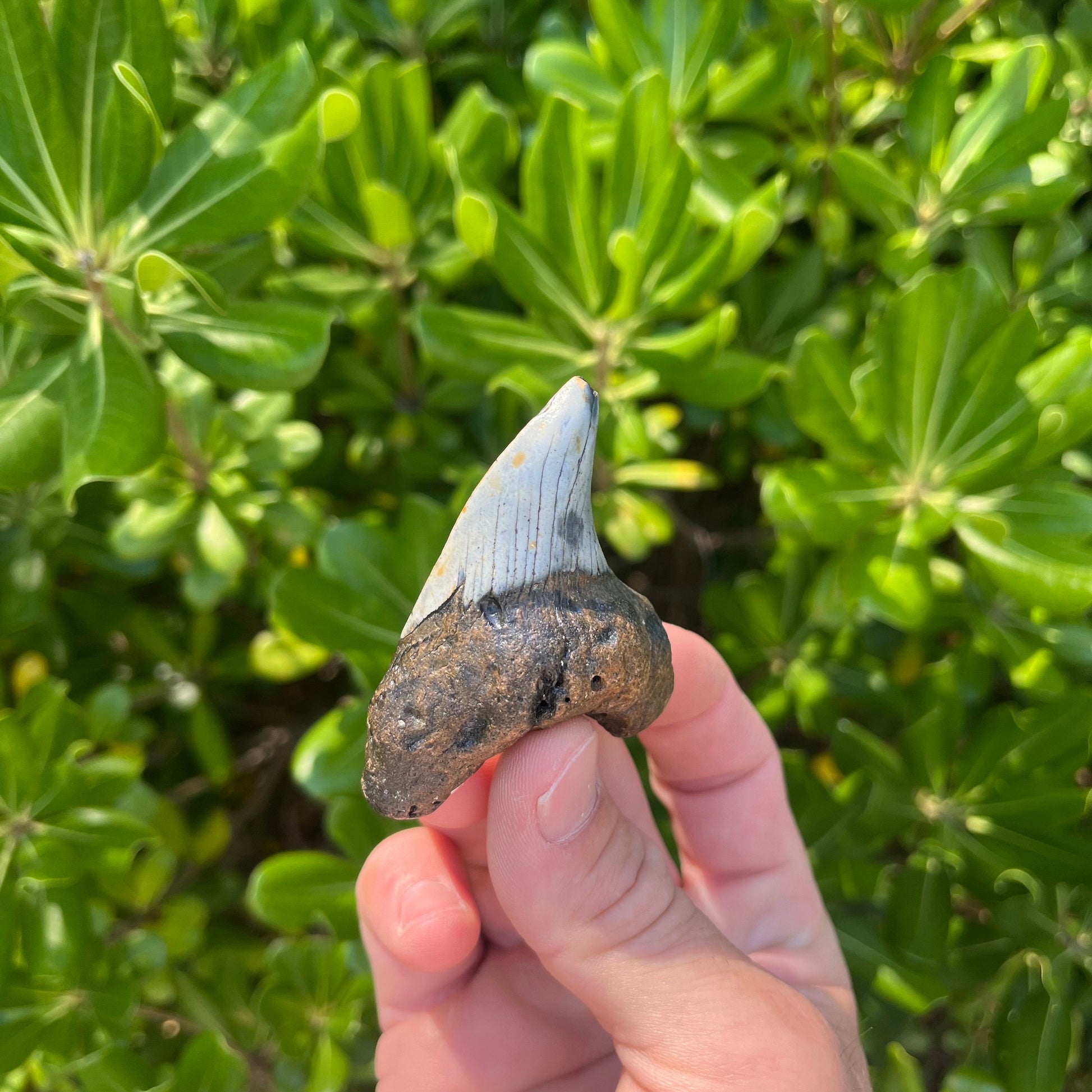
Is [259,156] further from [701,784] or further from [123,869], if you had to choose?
[123,869]

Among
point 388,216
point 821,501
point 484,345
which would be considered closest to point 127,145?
point 388,216

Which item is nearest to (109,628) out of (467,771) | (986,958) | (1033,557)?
(467,771)

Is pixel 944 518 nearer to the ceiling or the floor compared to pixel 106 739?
nearer to the ceiling

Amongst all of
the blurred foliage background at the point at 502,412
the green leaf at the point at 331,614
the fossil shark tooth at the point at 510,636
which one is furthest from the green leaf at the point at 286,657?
the fossil shark tooth at the point at 510,636

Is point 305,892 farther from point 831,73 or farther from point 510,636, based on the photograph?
point 831,73

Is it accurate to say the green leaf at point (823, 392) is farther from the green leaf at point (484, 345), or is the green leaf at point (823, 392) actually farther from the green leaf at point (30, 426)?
the green leaf at point (30, 426)
